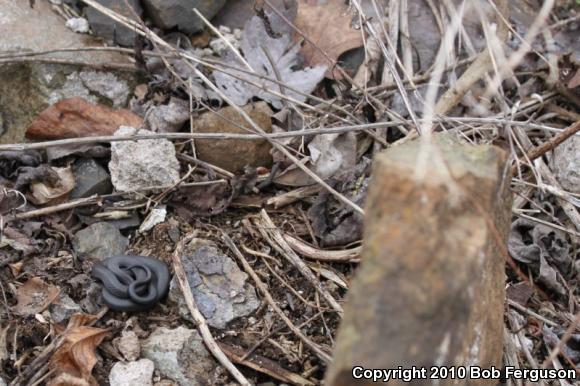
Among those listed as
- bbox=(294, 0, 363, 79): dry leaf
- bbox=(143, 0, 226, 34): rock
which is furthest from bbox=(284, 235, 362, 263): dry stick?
bbox=(143, 0, 226, 34): rock

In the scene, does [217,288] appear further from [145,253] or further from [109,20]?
[109,20]

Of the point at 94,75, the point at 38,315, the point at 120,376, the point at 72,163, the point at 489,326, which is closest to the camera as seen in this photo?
the point at 489,326

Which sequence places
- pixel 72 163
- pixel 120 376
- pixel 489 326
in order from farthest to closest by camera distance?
pixel 72 163
pixel 120 376
pixel 489 326

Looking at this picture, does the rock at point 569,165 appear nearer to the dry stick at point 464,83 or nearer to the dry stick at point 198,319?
the dry stick at point 464,83

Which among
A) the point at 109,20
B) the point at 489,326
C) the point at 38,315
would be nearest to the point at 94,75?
the point at 109,20

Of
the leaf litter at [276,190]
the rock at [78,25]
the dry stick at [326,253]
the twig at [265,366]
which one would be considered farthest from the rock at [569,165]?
the rock at [78,25]

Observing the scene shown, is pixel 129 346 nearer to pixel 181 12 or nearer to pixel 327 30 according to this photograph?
pixel 181 12
